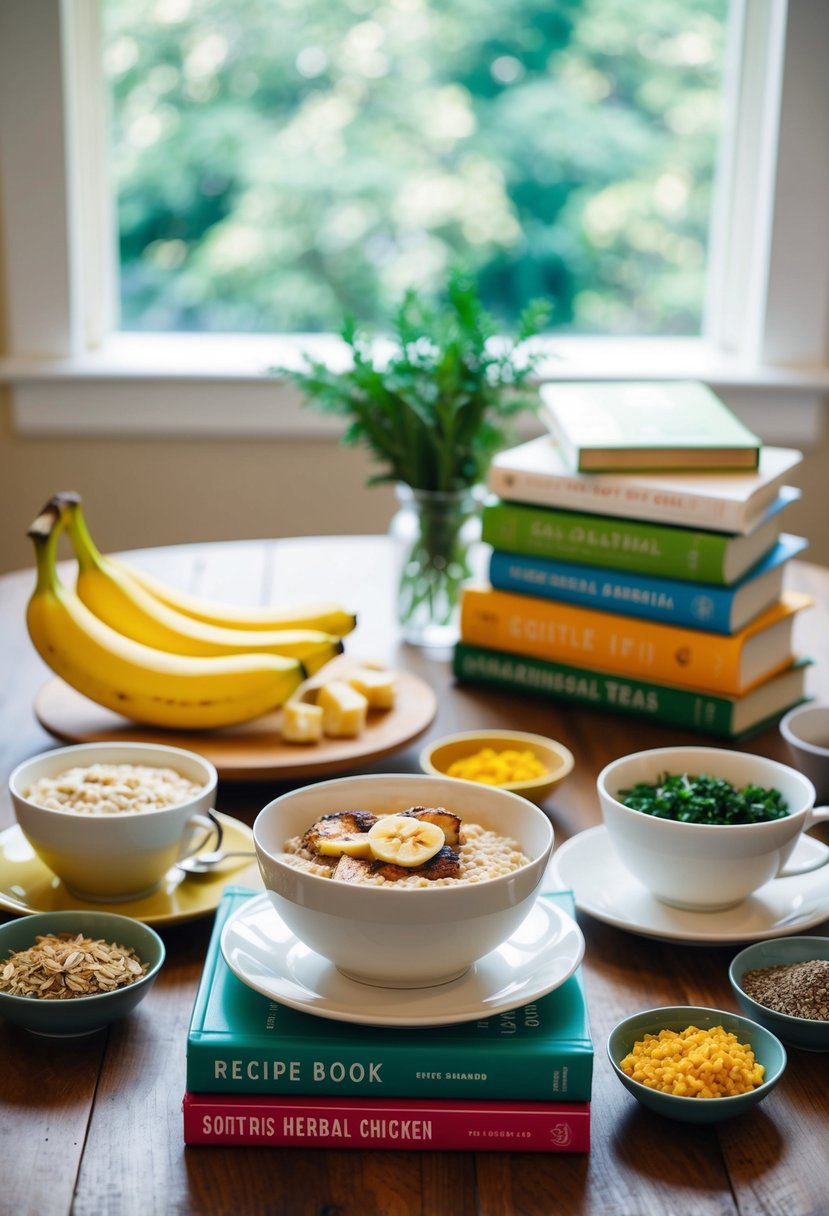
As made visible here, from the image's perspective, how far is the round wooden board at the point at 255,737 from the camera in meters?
1.16

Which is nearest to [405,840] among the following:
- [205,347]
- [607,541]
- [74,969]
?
[74,969]

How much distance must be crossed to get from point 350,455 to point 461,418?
129cm

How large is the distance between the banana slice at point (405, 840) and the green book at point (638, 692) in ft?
1.99

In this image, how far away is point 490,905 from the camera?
0.72m

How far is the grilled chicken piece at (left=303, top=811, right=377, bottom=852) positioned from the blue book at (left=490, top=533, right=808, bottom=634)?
2.00 ft

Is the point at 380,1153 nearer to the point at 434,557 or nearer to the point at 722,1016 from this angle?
the point at 722,1016

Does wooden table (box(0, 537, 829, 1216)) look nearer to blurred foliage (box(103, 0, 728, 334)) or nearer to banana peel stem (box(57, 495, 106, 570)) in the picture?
banana peel stem (box(57, 495, 106, 570))

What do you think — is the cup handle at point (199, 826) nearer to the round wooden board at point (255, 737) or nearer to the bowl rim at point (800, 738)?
the round wooden board at point (255, 737)

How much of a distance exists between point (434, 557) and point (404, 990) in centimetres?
84

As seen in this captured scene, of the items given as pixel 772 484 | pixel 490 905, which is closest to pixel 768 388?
pixel 772 484

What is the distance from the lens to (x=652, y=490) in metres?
1.33

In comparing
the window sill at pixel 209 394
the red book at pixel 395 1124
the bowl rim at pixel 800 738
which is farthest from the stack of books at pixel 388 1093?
the window sill at pixel 209 394

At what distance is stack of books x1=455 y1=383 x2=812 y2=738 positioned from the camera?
4.32 feet

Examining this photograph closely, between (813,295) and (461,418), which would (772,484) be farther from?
(813,295)
